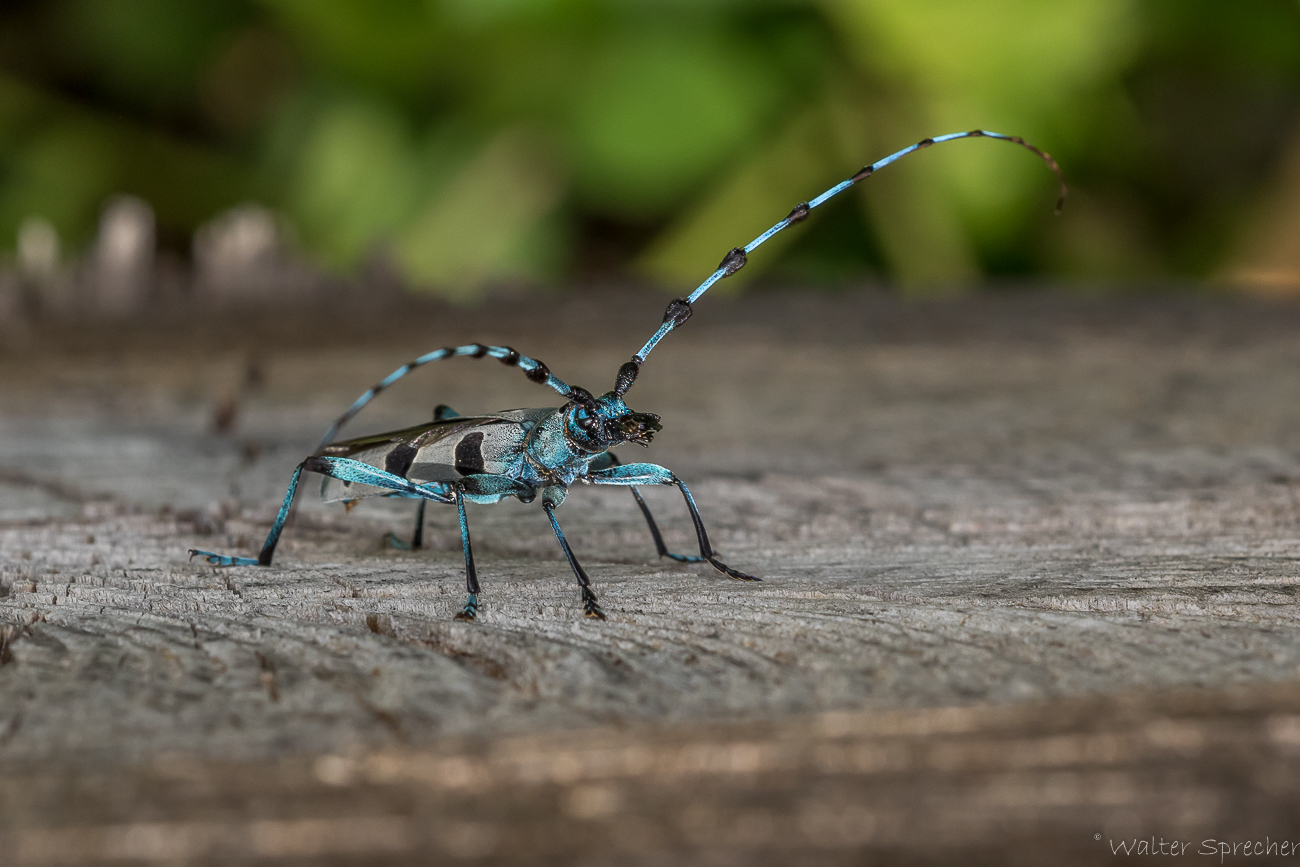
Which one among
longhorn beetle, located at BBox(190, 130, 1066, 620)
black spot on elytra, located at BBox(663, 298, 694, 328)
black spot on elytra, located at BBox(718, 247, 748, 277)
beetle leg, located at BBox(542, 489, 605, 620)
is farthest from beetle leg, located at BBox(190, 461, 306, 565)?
black spot on elytra, located at BBox(718, 247, 748, 277)

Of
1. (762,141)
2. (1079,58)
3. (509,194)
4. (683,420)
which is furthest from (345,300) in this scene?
(1079,58)

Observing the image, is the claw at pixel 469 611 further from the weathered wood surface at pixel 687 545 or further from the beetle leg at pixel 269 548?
the beetle leg at pixel 269 548

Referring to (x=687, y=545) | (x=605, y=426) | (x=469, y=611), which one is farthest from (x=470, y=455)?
(x=469, y=611)

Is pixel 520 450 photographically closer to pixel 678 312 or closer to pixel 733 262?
pixel 678 312

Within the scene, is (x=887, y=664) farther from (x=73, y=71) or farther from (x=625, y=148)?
(x=73, y=71)

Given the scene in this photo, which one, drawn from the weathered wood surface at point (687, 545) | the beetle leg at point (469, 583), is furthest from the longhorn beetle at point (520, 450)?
the beetle leg at point (469, 583)

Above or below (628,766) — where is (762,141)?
above
